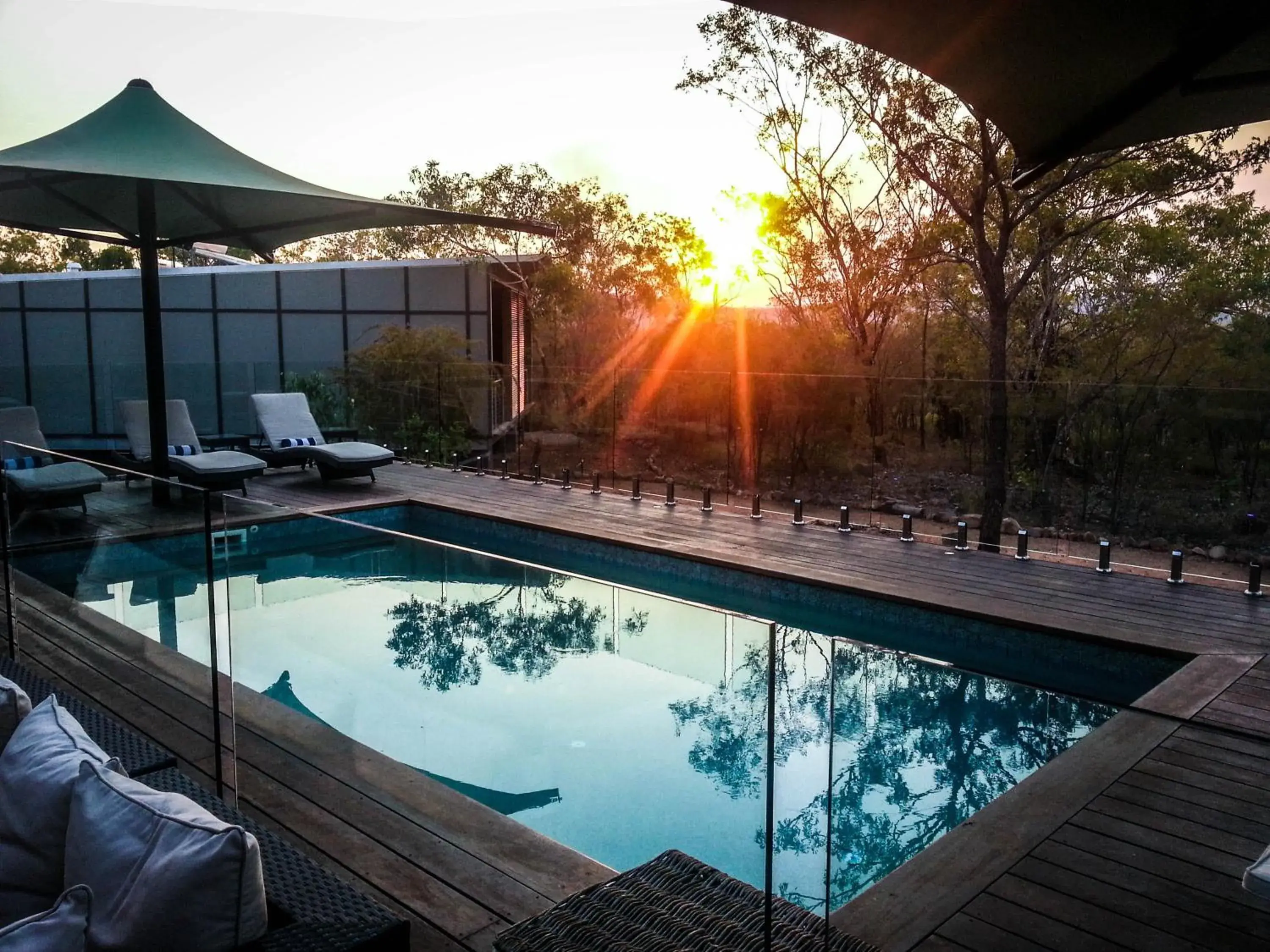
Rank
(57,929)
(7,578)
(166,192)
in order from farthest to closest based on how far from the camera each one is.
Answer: (166,192) → (7,578) → (57,929)

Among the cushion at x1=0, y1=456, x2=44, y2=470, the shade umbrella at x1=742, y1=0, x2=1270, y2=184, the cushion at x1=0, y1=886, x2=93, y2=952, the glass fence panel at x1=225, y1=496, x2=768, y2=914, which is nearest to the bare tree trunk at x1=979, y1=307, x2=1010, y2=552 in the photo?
the shade umbrella at x1=742, y1=0, x2=1270, y2=184

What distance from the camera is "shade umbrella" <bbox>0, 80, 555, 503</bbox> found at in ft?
23.4

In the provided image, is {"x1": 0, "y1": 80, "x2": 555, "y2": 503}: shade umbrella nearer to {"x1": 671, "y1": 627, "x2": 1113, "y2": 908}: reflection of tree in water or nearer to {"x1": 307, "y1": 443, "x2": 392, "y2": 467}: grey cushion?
{"x1": 307, "y1": 443, "x2": 392, "y2": 467}: grey cushion

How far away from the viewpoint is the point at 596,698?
3748mm

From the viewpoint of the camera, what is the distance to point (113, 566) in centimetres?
470

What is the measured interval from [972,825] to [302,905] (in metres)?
2.38

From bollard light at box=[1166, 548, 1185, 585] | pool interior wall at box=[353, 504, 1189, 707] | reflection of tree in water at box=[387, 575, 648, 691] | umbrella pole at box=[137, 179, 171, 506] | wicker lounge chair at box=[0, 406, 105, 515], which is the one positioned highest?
umbrella pole at box=[137, 179, 171, 506]

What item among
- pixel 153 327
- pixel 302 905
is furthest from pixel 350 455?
pixel 302 905

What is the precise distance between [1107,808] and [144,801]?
3.08m

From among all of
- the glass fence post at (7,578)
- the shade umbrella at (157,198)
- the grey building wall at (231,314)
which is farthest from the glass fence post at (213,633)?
the grey building wall at (231,314)

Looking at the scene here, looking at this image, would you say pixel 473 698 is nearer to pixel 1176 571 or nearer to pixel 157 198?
pixel 1176 571

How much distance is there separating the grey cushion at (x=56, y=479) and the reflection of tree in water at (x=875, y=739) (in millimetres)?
2944

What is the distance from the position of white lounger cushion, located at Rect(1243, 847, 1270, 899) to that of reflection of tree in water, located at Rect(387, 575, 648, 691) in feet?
6.21

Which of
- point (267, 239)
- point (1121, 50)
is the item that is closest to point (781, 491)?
point (267, 239)
